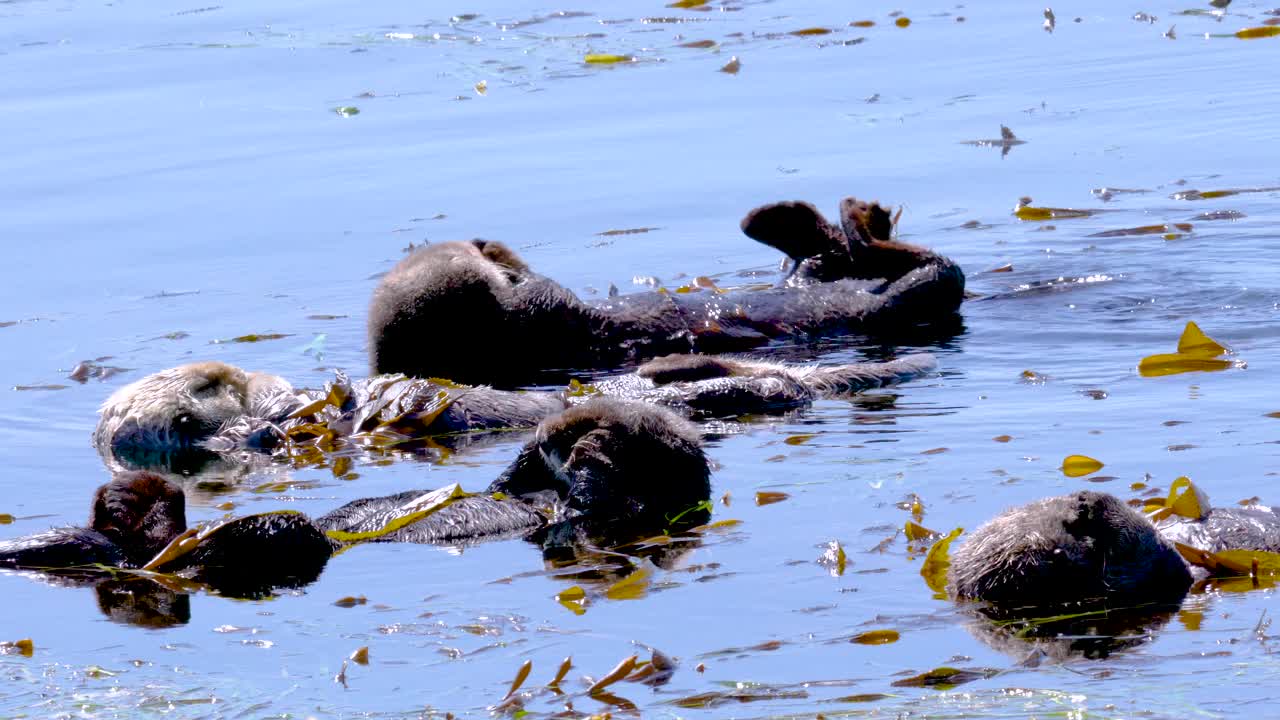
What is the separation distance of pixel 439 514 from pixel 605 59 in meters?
8.95

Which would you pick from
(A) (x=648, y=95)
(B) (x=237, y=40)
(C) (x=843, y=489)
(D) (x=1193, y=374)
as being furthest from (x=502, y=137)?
(C) (x=843, y=489)

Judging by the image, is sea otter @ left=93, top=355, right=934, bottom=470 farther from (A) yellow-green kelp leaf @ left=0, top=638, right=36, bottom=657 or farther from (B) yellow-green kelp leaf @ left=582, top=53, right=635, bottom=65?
(B) yellow-green kelp leaf @ left=582, top=53, right=635, bottom=65

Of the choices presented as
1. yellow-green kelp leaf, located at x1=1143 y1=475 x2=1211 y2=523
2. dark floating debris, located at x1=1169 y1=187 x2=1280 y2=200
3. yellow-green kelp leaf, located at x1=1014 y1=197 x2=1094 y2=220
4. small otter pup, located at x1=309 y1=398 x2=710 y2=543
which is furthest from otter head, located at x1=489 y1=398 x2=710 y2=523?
dark floating debris, located at x1=1169 y1=187 x2=1280 y2=200

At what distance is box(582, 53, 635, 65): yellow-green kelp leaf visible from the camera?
13.9 meters

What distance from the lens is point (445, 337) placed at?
8.15 m

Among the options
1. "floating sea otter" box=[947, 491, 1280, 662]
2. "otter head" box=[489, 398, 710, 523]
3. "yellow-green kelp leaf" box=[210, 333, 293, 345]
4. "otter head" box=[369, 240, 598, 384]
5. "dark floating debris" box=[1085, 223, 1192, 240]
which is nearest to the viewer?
"floating sea otter" box=[947, 491, 1280, 662]

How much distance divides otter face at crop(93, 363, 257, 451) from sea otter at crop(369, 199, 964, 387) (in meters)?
1.00

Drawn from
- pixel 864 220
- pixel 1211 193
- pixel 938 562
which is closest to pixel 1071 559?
pixel 938 562

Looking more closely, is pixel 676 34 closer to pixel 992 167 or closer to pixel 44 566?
pixel 992 167

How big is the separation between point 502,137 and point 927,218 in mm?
3374

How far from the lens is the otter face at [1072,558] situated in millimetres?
4336

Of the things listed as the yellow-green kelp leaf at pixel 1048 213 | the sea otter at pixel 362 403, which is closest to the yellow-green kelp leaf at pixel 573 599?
the sea otter at pixel 362 403

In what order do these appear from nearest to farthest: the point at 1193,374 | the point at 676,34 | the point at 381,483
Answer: the point at 381,483 → the point at 1193,374 → the point at 676,34

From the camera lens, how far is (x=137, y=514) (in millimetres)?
5258
